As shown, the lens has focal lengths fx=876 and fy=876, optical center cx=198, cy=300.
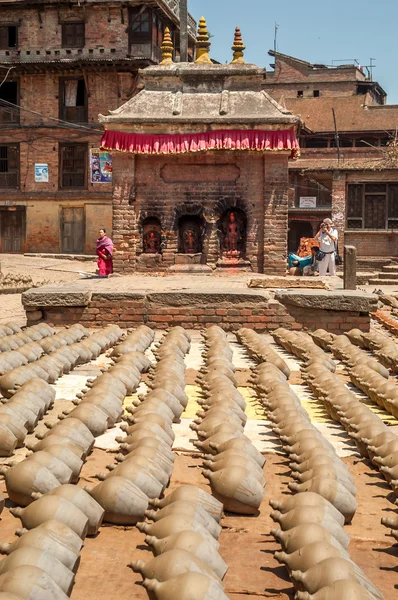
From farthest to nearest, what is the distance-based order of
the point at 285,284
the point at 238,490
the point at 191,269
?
the point at 191,269 → the point at 285,284 → the point at 238,490

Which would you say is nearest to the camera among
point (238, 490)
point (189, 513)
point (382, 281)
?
point (189, 513)

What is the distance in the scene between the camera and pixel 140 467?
5309mm

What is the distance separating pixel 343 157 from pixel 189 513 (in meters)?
32.4

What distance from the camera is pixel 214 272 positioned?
1838cm

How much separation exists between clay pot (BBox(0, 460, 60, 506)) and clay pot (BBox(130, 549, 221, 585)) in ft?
4.16

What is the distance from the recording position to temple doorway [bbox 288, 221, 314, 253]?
3647 cm

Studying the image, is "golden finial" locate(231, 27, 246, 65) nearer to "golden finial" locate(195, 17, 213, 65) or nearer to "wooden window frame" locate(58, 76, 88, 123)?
"golden finial" locate(195, 17, 213, 65)

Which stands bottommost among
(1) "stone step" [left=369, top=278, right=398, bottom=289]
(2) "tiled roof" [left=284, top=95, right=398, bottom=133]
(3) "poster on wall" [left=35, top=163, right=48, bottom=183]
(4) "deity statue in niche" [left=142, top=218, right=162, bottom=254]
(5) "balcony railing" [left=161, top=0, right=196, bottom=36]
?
(1) "stone step" [left=369, top=278, right=398, bottom=289]

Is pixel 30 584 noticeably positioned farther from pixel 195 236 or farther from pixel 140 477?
pixel 195 236

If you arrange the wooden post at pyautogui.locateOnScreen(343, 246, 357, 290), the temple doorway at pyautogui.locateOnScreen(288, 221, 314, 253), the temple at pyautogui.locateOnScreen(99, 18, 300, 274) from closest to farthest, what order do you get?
1. the wooden post at pyautogui.locateOnScreen(343, 246, 357, 290)
2. the temple at pyautogui.locateOnScreen(99, 18, 300, 274)
3. the temple doorway at pyautogui.locateOnScreen(288, 221, 314, 253)

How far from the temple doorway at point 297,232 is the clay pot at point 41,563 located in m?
32.8

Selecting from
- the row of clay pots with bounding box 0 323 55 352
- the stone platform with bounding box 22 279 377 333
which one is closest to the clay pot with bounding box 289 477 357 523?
the row of clay pots with bounding box 0 323 55 352

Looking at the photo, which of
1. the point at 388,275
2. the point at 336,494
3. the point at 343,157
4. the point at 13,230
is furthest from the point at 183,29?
the point at 336,494

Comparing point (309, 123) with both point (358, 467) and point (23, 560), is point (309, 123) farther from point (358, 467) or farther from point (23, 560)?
point (23, 560)
